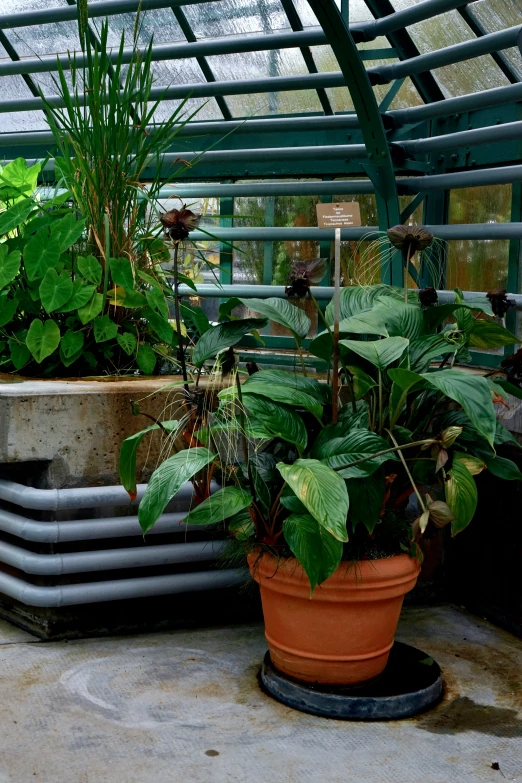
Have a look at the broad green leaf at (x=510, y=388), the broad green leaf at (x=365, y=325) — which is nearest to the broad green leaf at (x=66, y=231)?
the broad green leaf at (x=365, y=325)

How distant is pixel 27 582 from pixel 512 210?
2547 millimetres

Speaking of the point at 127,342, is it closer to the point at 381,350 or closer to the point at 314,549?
the point at 381,350

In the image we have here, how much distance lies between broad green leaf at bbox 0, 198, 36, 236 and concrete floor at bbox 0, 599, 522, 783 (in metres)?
1.46

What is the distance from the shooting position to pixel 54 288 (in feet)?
10.8

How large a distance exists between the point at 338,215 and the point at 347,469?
745 mm

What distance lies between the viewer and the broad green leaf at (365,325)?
248 cm

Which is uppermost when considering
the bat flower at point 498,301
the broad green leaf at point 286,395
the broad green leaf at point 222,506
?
the bat flower at point 498,301

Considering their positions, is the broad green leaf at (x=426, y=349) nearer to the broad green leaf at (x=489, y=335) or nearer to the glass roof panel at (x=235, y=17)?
the broad green leaf at (x=489, y=335)

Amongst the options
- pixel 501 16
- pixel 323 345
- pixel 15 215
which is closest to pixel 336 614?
pixel 323 345

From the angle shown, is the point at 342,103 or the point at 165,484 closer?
the point at 165,484

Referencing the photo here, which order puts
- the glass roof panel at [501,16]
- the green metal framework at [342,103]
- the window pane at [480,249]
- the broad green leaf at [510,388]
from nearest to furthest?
the broad green leaf at [510,388], the green metal framework at [342,103], the window pane at [480,249], the glass roof panel at [501,16]

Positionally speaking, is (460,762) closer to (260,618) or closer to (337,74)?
(260,618)

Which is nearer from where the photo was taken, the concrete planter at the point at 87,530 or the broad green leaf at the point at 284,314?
the broad green leaf at the point at 284,314

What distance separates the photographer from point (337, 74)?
13.6 feet
